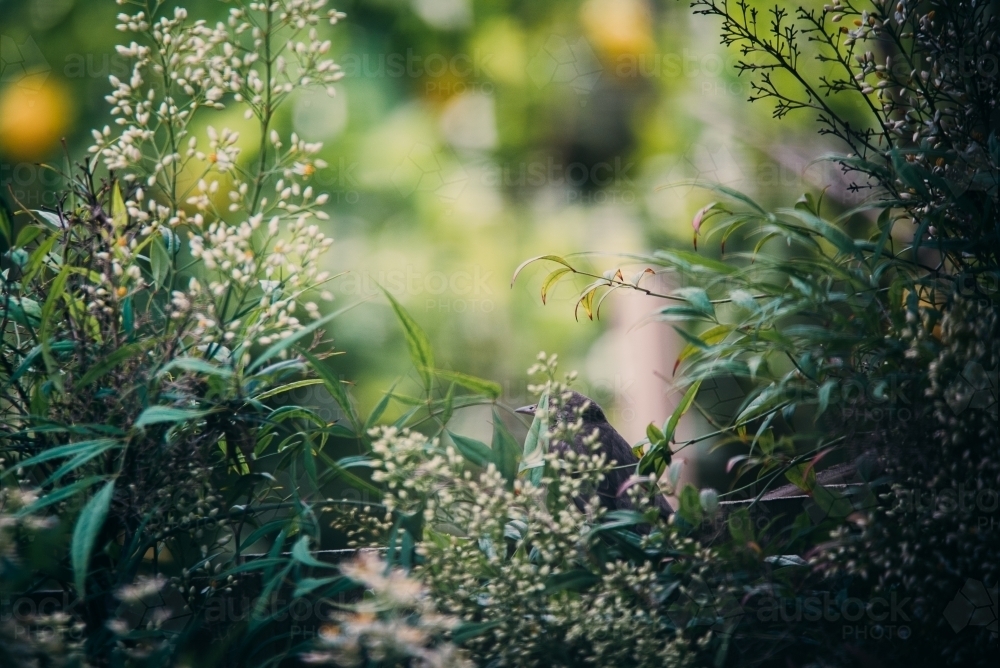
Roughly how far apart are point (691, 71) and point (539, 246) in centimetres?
66

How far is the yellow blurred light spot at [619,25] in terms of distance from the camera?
229 cm

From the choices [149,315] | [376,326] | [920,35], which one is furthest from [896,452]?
[376,326]

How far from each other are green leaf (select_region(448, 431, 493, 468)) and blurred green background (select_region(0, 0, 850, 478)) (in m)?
1.20

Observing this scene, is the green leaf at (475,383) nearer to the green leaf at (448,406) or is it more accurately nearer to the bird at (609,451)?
the green leaf at (448,406)

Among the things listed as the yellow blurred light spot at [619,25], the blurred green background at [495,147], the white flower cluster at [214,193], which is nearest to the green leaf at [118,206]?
the white flower cluster at [214,193]

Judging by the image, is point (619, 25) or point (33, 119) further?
point (619, 25)

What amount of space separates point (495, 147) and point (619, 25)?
489 mm

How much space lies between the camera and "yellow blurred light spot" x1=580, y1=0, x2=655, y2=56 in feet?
7.51

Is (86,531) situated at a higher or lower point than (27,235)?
lower

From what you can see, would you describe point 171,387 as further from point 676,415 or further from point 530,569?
point 676,415

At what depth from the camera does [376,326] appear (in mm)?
2082

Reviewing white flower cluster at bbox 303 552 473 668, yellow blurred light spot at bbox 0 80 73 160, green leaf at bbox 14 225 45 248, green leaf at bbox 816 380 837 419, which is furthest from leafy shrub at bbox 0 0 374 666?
yellow blurred light spot at bbox 0 80 73 160

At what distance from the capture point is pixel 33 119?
6.46 ft

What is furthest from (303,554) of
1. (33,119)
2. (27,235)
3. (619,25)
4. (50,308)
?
(619,25)
